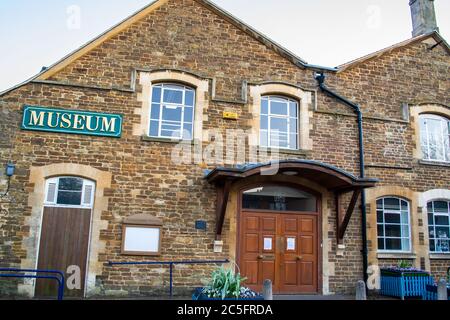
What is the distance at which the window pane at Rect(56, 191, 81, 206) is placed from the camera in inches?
385

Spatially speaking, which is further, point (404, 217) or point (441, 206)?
A: point (441, 206)

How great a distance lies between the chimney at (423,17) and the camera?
45.9 feet

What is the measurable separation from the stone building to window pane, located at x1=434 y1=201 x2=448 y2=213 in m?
0.05

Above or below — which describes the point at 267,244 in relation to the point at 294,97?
below

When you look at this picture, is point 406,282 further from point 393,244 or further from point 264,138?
point 264,138

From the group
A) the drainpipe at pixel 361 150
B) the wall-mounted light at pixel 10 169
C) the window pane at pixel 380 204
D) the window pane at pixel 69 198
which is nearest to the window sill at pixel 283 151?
the drainpipe at pixel 361 150

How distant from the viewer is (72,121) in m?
10.1

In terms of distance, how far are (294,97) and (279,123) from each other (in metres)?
0.89

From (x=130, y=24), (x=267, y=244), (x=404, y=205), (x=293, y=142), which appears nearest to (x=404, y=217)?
(x=404, y=205)

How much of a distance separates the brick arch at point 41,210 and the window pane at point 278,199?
3614mm

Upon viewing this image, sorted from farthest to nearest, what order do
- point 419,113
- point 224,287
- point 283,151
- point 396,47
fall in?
point 396,47, point 419,113, point 283,151, point 224,287

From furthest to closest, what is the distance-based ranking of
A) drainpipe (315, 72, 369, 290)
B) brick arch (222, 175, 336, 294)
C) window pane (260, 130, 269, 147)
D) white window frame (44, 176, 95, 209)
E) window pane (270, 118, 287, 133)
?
1. window pane (270, 118, 287, 133)
2. window pane (260, 130, 269, 147)
3. drainpipe (315, 72, 369, 290)
4. brick arch (222, 175, 336, 294)
5. white window frame (44, 176, 95, 209)

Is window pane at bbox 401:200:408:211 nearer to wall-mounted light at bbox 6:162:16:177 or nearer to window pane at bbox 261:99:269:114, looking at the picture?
window pane at bbox 261:99:269:114

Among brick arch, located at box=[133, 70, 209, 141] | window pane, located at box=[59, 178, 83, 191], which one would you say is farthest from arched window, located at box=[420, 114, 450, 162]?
window pane, located at box=[59, 178, 83, 191]
